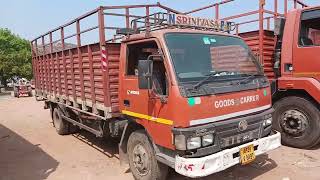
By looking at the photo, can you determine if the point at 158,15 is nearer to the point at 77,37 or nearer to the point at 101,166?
the point at 77,37

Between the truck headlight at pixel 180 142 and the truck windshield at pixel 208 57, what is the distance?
0.68m

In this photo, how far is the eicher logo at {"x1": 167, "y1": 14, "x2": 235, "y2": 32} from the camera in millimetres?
5105

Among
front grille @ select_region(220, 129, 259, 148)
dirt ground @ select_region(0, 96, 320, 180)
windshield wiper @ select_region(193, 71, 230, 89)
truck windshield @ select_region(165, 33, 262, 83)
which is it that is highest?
truck windshield @ select_region(165, 33, 262, 83)

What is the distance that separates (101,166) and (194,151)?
2.53m

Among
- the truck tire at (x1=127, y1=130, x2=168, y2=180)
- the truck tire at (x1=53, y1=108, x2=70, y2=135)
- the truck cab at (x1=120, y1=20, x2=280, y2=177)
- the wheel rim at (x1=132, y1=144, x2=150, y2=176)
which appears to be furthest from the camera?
the truck tire at (x1=53, y1=108, x2=70, y2=135)

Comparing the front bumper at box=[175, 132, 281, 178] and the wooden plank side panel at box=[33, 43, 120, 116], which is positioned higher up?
the wooden plank side panel at box=[33, 43, 120, 116]

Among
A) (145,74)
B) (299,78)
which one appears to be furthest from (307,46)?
(145,74)

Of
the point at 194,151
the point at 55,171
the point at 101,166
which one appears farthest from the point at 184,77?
the point at 55,171

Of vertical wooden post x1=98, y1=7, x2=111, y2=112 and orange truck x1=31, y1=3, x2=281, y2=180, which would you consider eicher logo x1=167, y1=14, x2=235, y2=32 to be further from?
vertical wooden post x1=98, y1=7, x2=111, y2=112

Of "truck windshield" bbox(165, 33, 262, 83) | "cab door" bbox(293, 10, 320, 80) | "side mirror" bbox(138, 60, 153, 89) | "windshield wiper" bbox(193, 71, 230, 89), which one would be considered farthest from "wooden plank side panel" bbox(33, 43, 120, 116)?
"cab door" bbox(293, 10, 320, 80)

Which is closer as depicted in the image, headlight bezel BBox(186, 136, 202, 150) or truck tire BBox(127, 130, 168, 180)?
headlight bezel BBox(186, 136, 202, 150)

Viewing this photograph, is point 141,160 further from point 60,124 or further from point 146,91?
point 60,124

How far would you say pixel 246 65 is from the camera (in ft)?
17.0

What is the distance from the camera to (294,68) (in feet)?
21.4
